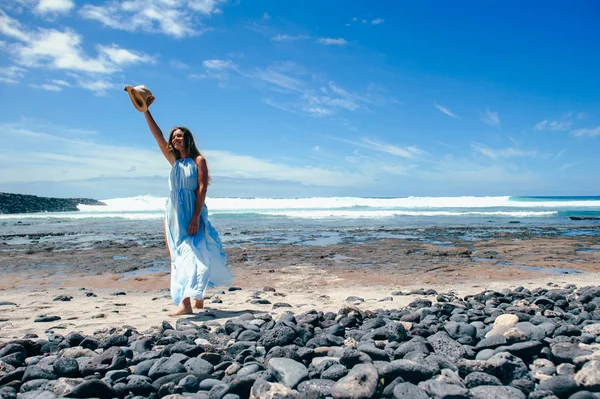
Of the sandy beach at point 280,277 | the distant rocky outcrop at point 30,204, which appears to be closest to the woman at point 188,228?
the sandy beach at point 280,277

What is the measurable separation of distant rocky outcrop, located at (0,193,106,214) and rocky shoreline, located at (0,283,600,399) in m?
42.4

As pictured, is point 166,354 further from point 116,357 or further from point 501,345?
point 501,345

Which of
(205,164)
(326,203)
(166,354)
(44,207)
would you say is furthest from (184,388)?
(326,203)

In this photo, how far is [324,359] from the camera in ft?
9.96

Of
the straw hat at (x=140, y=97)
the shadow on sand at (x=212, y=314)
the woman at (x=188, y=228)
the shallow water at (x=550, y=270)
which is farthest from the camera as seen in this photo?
the shallow water at (x=550, y=270)

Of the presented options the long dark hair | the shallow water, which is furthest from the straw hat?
the shallow water

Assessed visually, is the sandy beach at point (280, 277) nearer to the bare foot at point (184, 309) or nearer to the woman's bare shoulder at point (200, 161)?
the bare foot at point (184, 309)

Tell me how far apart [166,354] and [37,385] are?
2.68 ft

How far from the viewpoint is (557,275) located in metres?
7.85

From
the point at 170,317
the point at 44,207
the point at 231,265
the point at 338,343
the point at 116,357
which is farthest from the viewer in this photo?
the point at 44,207

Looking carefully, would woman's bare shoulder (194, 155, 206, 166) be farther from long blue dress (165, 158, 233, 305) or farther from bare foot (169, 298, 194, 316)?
bare foot (169, 298, 194, 316)

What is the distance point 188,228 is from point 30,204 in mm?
44543

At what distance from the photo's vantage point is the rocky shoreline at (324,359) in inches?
96.9

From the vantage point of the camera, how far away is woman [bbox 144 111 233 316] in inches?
186
